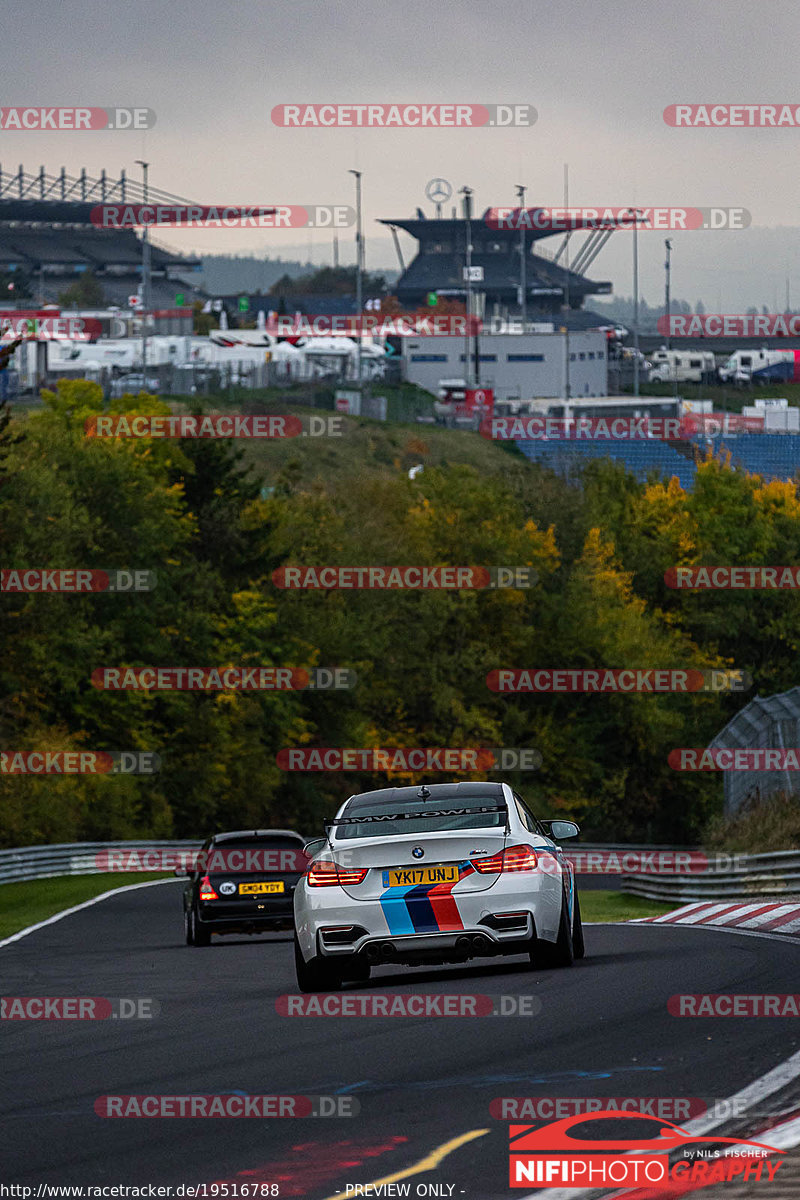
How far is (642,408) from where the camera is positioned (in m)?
124

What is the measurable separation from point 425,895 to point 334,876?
616 millimetres

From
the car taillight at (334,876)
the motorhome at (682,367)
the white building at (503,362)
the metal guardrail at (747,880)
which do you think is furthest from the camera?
the motorhome at (682,367)

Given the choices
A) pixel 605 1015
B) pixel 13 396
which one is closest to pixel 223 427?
pixel 13 396

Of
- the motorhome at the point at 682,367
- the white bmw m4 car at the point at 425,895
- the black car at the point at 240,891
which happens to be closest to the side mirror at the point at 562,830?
the white bmw m4 car at the point at 425,895

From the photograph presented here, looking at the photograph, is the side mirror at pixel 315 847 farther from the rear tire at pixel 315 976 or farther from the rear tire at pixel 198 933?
the rear tire at pixel 198 933

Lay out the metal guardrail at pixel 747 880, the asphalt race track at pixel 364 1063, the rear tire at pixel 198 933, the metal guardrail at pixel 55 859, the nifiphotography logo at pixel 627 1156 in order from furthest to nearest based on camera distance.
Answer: the metal guardrail at pixel 55 859, the metal guardrail at pixel 747 880, the rear tire at pixel 198 933, the asphalt race track at pixel 364 1063, the nifiphotography logo at pixel 627 1156

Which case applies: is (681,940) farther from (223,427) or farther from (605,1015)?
(223,427)

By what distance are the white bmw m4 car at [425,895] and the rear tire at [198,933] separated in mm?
6867

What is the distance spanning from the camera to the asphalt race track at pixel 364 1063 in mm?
7023

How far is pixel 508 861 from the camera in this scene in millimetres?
11805

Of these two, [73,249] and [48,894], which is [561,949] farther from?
[73,249]

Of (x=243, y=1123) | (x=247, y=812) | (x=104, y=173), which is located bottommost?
(x=247, y=812)

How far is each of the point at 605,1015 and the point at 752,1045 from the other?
4.84ft

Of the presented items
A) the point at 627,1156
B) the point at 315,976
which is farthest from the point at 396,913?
the point at 627,1156
